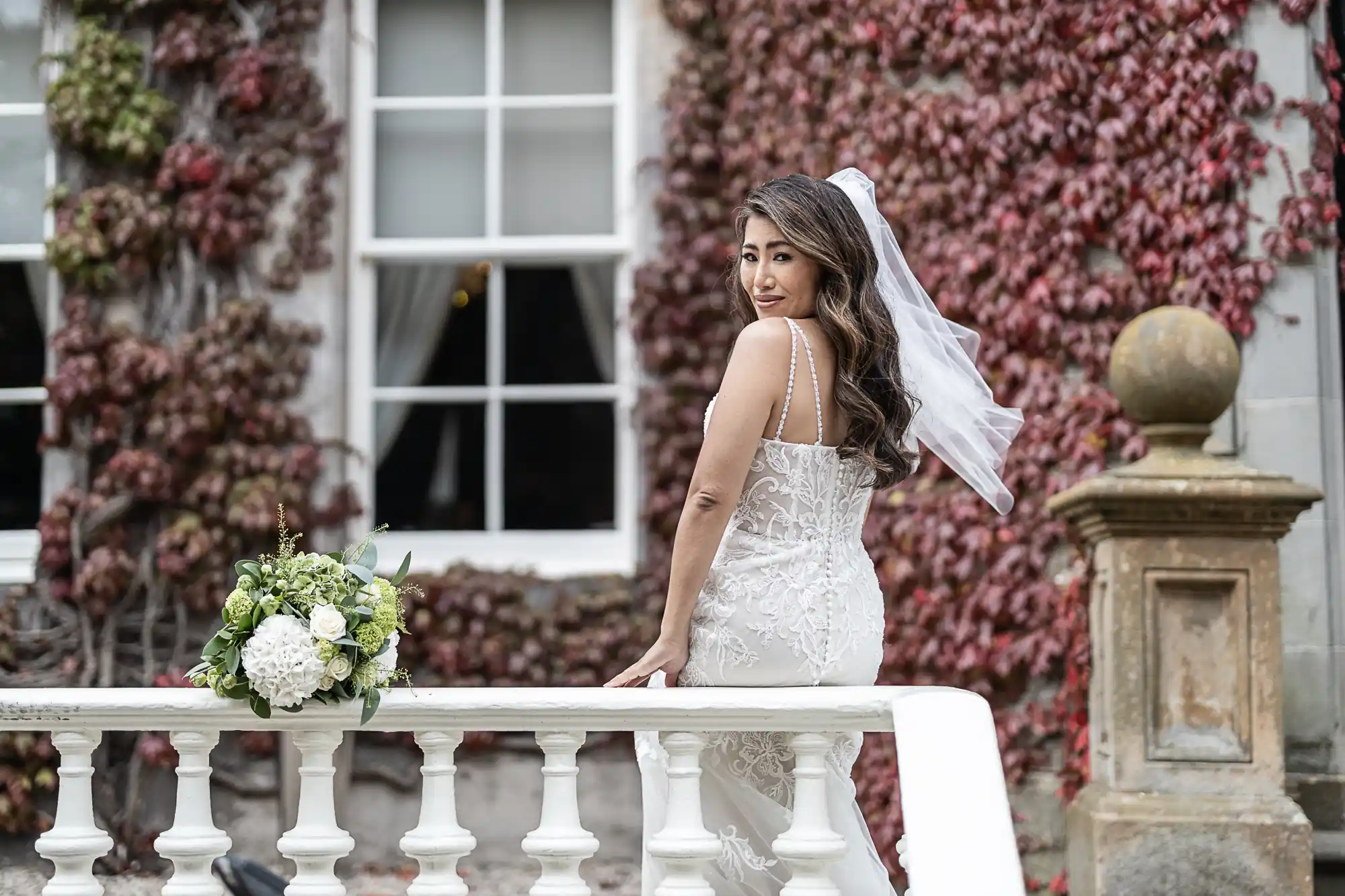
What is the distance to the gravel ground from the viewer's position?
525 cm

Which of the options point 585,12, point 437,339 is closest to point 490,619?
point 437,339

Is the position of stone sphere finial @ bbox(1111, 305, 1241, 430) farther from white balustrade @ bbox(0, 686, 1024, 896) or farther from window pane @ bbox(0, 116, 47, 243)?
window pane @ bbox(0, 116, 47, 243)

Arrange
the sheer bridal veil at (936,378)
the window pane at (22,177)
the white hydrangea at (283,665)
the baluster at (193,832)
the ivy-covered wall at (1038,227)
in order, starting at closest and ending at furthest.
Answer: the white hydrangea at (283,665) < the baluster at (193,832) < the sheer bridal veil at (936,378) < the ivy-covered wall at (1038,227) < the window pane at (22,177)

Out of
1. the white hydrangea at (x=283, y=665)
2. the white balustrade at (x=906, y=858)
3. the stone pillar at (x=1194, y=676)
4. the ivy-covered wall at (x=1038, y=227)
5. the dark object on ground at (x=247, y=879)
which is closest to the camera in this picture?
the white balustrade at (x=906, y=858)

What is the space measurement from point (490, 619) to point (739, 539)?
124 inches

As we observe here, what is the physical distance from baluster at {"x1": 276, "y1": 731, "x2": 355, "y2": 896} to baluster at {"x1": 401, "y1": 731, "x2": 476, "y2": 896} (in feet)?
0.36

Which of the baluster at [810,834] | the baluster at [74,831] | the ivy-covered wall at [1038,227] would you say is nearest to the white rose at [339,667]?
the baluster at [74,831]

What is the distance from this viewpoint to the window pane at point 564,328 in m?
6.04

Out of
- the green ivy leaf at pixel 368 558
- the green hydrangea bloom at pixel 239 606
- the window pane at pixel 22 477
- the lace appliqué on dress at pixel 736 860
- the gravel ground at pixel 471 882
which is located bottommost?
the gravel ground at pixel 471 882

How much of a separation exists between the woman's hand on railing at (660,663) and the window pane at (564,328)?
3.47 m

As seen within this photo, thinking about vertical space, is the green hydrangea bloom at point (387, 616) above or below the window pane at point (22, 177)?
below

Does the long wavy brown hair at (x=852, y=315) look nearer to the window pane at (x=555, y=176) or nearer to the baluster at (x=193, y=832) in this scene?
the baluster at (x=193, y=832)

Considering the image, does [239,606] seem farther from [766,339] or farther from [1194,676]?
[1194,676]

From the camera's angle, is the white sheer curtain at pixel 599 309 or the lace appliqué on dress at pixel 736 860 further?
the white sheer curtain at pixel 599 309
